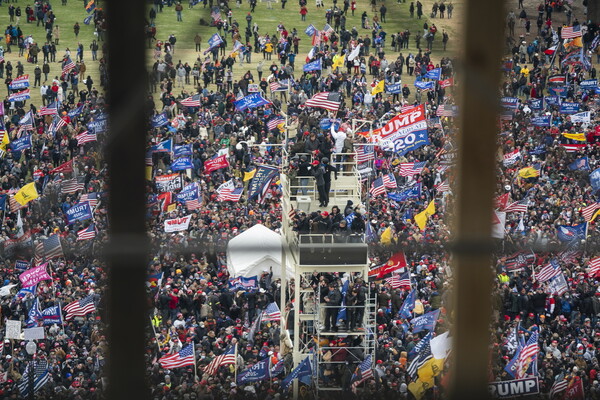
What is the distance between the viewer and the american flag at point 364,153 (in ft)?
108

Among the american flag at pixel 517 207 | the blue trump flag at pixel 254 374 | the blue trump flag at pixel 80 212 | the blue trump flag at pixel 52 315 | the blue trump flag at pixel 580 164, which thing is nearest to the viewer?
the blue trump flag at pixel 254 374

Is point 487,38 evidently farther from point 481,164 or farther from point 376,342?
point 376,342

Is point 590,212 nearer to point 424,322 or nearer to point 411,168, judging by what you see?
point 411,168

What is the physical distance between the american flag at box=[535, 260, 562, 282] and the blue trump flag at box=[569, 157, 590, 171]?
13.6 m

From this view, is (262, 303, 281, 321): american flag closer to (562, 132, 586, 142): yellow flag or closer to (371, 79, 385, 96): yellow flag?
(562, 132, 586, 142): yellow flag

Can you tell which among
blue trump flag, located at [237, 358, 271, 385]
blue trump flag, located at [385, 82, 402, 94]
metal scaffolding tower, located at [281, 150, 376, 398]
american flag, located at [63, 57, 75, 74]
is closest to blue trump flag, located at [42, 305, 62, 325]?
metal scaffolding tower, located at [281, 150, 376, 398]

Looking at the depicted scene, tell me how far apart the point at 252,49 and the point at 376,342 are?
125ft

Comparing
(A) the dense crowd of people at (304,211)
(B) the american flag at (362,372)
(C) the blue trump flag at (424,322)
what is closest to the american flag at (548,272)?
(A) the dense crowd of people at (304,211)

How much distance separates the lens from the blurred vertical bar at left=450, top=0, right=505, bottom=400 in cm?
306

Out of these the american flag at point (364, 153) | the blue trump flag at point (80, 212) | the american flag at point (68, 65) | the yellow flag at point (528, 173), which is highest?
the blue trump flag at point (80, 212)

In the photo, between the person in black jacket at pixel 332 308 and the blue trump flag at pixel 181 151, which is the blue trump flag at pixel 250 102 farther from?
the person in black jacket at pixel 332 308

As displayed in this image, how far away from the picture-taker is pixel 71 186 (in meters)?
29.5

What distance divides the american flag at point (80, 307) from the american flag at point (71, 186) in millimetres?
6487

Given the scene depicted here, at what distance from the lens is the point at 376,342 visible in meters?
21.7
